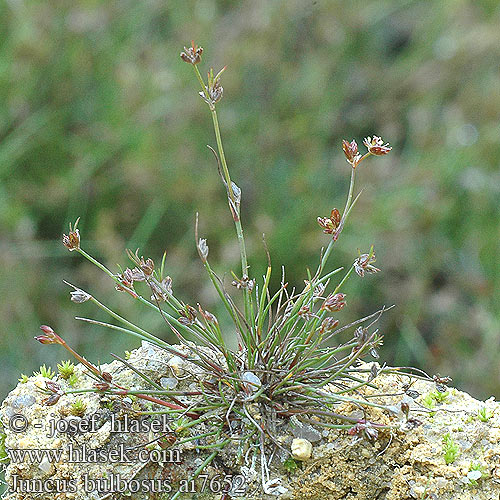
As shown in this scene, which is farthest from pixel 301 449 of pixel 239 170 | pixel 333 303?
pixel 239 170

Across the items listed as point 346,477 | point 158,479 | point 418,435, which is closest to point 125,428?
point 158,479

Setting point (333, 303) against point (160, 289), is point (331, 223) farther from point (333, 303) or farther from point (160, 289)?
point (160, 289)

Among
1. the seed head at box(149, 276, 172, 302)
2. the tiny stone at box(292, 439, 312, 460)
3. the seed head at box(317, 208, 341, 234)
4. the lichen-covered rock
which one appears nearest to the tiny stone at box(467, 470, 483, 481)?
the lichen-covered rock

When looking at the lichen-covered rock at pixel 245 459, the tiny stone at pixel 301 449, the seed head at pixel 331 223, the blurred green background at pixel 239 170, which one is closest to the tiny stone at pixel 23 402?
the lichen-covered rock at pixel 245 459

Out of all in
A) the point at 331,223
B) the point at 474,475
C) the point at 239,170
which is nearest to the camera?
the point at 474,475

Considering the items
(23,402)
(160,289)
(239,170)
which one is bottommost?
(23,402)

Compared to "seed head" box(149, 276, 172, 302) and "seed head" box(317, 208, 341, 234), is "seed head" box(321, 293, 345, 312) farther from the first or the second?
"seed head" box(149, 276, 172, 302)

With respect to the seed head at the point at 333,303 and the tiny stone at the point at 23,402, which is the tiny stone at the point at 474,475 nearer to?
the seed head at the point at 333,303
